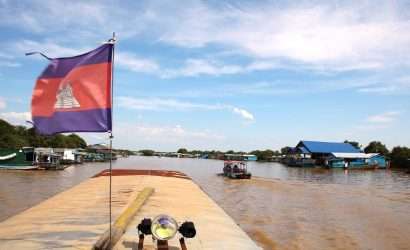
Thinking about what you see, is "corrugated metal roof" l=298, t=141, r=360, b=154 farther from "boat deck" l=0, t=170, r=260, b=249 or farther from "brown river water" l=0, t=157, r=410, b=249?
"boat deck" l=0, t=170, r=260, b=249

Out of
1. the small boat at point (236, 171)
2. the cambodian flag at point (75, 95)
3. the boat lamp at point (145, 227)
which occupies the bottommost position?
the small boat at point (236, 171)

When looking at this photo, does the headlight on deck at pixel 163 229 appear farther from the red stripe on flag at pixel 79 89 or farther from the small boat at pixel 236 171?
the small boat at pixel 236 171

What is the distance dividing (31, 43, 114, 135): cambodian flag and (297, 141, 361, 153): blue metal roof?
81.6 metres

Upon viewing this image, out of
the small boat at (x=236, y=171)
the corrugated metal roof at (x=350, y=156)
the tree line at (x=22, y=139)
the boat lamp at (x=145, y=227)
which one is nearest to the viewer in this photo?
the boat lamp at (x=145, y=227)

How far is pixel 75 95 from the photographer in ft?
20.8

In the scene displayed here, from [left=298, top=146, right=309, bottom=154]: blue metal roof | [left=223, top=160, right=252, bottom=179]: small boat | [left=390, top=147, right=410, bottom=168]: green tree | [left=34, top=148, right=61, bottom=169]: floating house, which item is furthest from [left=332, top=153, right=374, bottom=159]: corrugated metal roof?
[left=34, top=148, right=61, bottom=169]: floating house

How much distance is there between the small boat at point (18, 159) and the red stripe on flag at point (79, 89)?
47890 millimetres

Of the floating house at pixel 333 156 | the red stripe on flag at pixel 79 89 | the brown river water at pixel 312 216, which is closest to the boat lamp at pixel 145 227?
the red stripe on flag at pixel 79 89

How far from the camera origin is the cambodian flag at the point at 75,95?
20.5ft

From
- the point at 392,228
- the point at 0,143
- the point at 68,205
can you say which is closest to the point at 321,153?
the point at 0,143

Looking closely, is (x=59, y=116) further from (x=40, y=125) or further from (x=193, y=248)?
(x=193, y=248)

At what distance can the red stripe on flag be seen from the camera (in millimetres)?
6270

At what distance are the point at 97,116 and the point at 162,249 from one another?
197 centimetres

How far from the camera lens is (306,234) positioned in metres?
15.3
